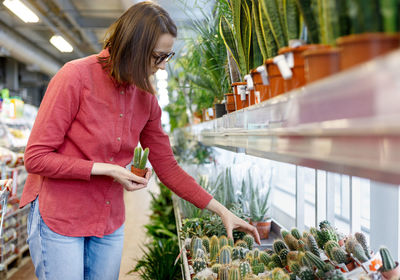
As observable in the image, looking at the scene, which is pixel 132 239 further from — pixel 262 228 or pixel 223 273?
pixel 223 273

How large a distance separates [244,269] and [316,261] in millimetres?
253

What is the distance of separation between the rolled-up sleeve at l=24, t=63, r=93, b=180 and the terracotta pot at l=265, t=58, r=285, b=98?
0.79 m

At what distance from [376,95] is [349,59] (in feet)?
0.47

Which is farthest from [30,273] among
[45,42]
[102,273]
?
[45,42]

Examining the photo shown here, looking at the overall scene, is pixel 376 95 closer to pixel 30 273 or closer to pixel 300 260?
pixel 300 260

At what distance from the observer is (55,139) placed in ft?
4.60

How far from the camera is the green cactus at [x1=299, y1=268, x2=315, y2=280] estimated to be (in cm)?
122

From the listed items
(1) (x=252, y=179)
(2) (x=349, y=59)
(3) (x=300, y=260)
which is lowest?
(3) (x=300, y=260)

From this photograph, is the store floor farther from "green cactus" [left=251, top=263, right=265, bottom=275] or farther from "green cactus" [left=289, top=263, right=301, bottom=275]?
"green cactus" [left=289, top=263, right=301, bottom=275]

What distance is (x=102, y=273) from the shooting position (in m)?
1.62

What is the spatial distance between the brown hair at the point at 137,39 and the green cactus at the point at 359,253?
94cm

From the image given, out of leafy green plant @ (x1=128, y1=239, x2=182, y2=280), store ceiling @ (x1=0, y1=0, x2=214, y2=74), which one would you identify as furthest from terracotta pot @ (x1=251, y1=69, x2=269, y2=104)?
store ceiling @ (x1=0, y1=0, x2=214, y2=74)

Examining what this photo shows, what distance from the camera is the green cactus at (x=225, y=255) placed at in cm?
150

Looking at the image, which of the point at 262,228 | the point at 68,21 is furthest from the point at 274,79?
the point at 68,21
